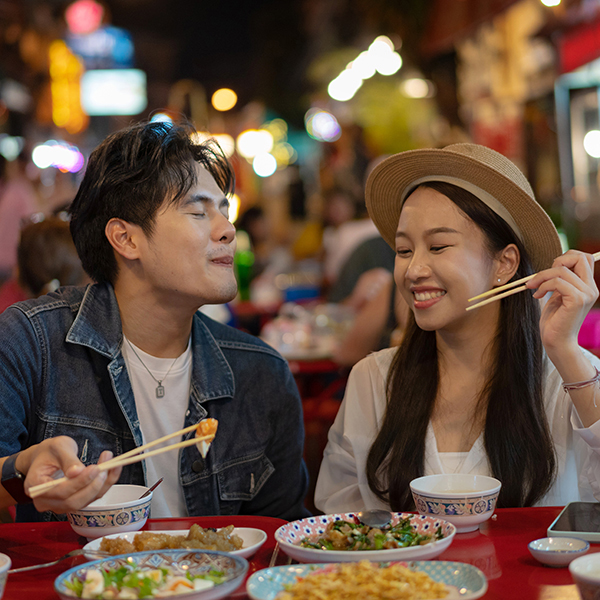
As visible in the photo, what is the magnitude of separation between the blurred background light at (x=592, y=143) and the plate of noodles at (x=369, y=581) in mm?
7451

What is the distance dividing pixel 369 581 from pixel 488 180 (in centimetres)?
119

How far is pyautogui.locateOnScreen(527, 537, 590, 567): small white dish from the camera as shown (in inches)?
50.1

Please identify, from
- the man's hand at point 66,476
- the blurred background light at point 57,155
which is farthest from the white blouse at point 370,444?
the blurred background light at point 57,155

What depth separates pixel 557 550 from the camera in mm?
1288

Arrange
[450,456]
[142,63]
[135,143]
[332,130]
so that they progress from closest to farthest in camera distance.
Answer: [450,456] → [135,143] → [332,130] → [142,63]

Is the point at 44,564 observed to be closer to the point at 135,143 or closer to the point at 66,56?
the point at 135,143

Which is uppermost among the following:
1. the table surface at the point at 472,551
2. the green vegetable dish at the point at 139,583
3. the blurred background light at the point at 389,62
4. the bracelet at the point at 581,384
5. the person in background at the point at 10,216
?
the blurred background light at the point at 389,62

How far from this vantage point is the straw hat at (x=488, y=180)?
6.35 ft

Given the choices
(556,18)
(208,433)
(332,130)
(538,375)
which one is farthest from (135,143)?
(332,130)

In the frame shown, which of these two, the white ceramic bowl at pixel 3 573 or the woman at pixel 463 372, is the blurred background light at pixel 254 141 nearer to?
the woman at pixel 463 372

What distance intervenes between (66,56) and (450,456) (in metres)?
16.1

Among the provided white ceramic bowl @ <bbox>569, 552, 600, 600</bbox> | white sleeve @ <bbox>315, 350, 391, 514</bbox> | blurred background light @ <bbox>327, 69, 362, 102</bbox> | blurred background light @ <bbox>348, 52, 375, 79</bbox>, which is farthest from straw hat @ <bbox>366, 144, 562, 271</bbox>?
blurred background light @ <bbox>327, 69, 362, 102</bbox>

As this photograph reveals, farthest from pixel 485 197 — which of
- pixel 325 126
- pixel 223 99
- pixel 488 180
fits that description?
pixel 223 99

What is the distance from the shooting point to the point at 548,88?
27.4 ft
